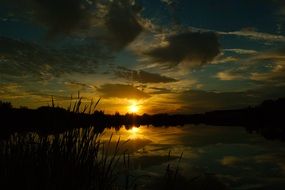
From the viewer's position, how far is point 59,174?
26.1 ft

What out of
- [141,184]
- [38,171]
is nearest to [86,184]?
[38,171]

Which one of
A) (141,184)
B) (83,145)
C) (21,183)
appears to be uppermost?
(83,145)

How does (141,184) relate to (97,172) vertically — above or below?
below

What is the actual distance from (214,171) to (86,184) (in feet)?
41.7

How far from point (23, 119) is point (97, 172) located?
79797 millimetres

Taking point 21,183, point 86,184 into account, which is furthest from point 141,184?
point 21,183

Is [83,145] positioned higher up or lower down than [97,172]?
higher up

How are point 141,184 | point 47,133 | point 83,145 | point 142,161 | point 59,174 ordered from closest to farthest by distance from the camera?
point 59,174 < point 83,145 < point 47,133 < point 141,184 < point 142,161

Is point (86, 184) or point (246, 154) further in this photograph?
point (246, 154)

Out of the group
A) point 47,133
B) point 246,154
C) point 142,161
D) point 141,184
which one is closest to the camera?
point 47,133

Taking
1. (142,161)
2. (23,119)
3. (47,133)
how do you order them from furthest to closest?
(23,119) → (142,161) → (47,133)

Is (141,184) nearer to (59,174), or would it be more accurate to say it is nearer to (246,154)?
(59,174)

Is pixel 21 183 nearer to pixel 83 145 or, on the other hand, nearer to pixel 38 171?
pixel 38 171

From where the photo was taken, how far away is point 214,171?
66.2 feet
